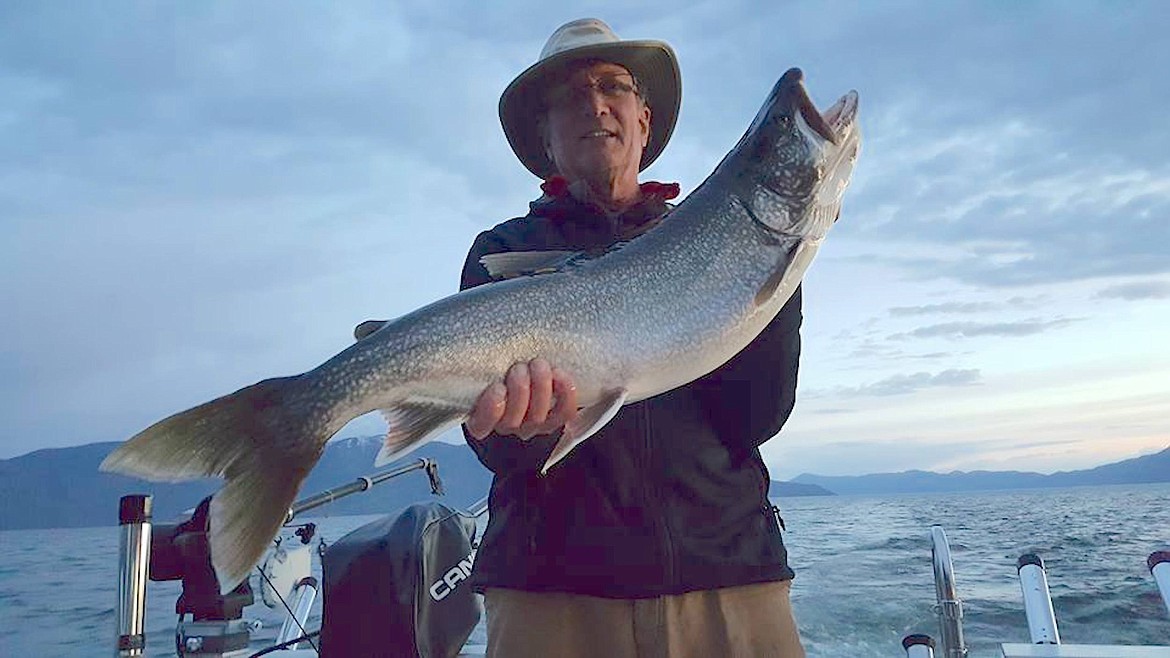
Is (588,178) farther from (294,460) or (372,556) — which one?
(372,556)

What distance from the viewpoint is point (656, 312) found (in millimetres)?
2910

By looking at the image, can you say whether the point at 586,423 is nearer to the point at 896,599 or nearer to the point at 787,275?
the point at 787,275

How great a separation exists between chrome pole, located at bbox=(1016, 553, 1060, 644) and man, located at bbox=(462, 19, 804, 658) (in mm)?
3023

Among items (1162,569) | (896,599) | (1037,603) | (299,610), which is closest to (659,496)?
(1037,603)

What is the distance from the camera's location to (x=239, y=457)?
2611 mm

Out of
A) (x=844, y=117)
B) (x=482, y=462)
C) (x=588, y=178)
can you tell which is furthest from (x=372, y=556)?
(x=844, y=117)

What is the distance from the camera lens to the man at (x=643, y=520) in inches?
108

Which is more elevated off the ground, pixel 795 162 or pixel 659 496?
pixel 795 162

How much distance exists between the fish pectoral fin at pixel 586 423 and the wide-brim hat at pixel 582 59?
1.67 meters

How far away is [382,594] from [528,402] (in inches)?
97.9

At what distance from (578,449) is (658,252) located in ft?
2.62

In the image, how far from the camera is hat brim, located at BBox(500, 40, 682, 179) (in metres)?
3.62

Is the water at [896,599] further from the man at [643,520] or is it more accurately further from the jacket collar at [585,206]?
the jacket collar at [585,206]

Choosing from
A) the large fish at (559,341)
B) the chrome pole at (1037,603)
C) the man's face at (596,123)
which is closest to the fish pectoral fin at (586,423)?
the large fish at (559,341)
